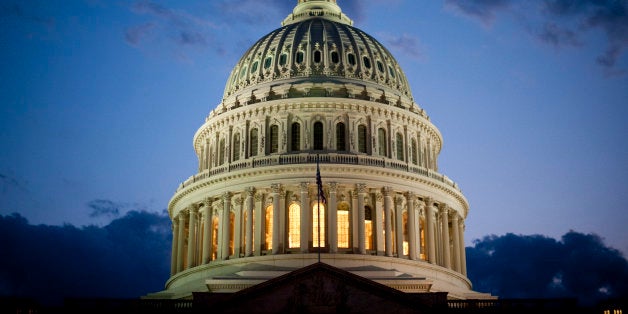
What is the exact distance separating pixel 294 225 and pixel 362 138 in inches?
415

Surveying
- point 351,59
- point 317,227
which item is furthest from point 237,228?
point 351,59

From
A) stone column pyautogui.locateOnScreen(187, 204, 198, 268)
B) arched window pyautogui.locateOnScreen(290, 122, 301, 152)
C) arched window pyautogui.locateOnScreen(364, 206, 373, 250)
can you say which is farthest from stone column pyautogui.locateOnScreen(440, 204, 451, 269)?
stone column pyautogui.locateOnScreen(187, 204, 198, 268)

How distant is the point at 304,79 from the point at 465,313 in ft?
110

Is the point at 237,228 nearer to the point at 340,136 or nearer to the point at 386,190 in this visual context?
the point at 340,136

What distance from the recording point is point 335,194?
78.2 m

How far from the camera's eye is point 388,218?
259 feet

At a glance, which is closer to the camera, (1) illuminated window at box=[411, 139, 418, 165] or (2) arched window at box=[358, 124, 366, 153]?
(2) arched window at box=[358, 124, 366, 153]

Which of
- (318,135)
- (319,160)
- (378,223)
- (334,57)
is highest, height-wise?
(334,57)

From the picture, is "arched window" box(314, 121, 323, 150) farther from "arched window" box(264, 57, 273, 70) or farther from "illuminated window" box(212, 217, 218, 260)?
"illuminated window" box(212, 217, 218, 260)

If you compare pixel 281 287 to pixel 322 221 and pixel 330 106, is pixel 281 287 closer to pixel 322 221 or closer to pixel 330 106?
pixel 322 221

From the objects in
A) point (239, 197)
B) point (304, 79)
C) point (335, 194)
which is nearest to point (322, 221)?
point (335, 194)

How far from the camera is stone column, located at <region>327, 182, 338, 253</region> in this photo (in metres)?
76.4

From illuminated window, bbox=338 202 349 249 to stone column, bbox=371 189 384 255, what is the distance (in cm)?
237

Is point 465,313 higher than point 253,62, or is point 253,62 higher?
point 253,62
